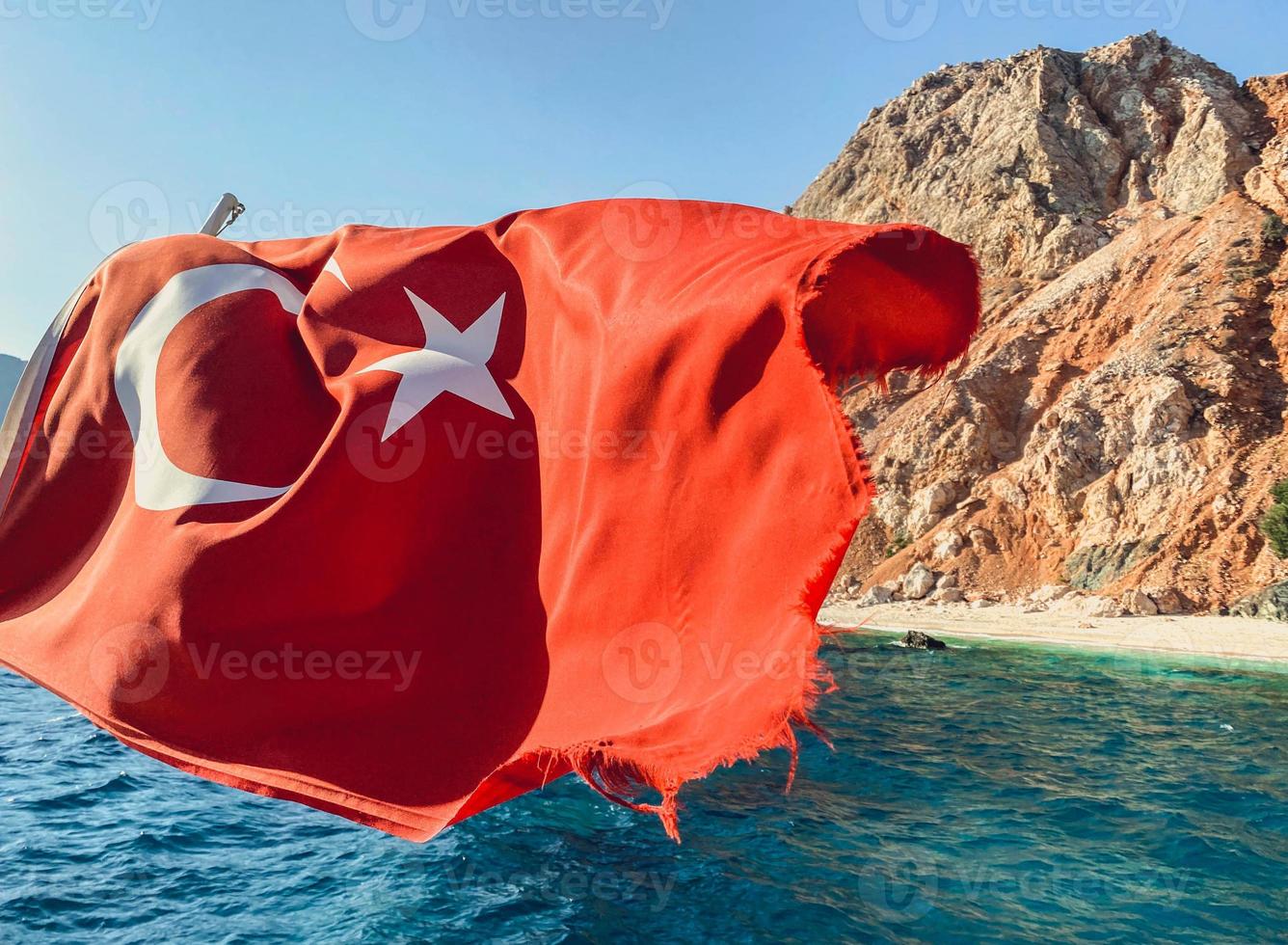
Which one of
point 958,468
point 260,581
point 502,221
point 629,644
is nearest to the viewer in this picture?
point 629,644

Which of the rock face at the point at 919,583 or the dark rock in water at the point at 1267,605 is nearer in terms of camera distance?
the dark rock in water at the point at 1267,605

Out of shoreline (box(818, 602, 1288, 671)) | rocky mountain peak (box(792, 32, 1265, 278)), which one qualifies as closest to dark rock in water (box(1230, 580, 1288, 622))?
shoreline (box(818, 602, 1288, 671))

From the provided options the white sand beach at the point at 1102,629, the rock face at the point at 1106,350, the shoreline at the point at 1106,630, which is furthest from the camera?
the rock face at the point at 1106,350

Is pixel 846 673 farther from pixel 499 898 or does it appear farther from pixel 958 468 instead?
pixel 958 468

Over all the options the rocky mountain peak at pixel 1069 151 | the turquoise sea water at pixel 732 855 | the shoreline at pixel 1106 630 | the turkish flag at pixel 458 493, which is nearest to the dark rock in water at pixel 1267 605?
the shoreline at pixel 1106 630

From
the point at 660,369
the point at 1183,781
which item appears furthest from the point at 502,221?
the point at 1183,781

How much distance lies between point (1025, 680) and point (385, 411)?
11924 mm

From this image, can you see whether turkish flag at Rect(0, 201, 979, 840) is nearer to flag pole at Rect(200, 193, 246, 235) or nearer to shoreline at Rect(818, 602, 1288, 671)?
flag pole at Rect(200, 193, 246, 235)

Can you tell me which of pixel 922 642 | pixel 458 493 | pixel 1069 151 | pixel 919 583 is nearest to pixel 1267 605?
pixel 922 642

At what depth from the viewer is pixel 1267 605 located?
16.7 meters

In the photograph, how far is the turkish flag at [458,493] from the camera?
2.55 m

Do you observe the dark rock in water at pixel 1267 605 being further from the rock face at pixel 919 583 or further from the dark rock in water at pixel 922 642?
the rock face at pixel 919 583

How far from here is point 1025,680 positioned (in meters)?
12.6

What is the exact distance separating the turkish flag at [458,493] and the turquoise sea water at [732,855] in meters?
1.84
